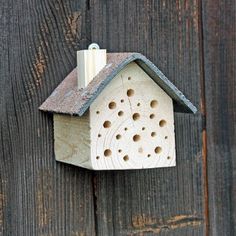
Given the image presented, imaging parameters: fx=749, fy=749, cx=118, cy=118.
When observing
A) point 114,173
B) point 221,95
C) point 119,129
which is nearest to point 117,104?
point 119,129

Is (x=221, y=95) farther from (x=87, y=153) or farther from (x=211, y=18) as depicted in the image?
(x=87, y=153)

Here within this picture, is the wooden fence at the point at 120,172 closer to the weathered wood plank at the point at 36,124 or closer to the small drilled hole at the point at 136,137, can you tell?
the weathered wood plank at the point at 36,124

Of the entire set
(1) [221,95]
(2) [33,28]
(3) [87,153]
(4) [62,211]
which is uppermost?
(2) [33,28]

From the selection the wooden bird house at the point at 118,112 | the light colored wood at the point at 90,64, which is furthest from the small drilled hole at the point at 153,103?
the light colored wood at the point at 90,64

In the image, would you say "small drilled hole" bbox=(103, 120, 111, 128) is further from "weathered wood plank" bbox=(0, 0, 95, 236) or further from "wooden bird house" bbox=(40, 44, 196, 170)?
"weathered wood plank" bbox=(0, 0, 95, 236)

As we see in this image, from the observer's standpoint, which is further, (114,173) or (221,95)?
(221,95)

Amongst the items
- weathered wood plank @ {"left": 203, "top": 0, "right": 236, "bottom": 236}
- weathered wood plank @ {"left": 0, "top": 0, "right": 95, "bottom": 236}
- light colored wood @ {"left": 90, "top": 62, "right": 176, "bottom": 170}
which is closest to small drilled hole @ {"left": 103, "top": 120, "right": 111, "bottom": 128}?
light colored wood @ {"left": 90, "top": 62, "right": 176, "bottom": 170}
